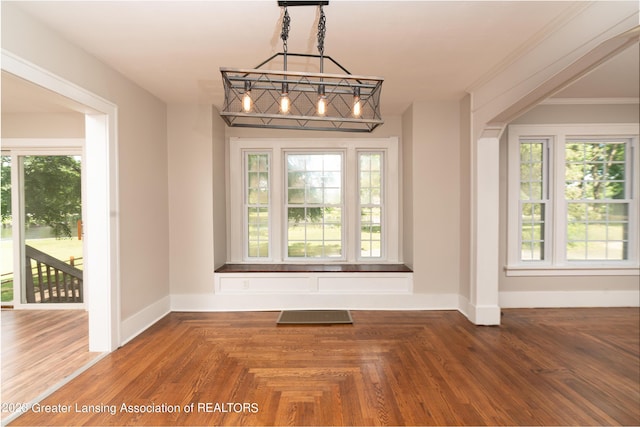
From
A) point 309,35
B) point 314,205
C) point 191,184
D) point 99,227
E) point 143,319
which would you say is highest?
point 309,35

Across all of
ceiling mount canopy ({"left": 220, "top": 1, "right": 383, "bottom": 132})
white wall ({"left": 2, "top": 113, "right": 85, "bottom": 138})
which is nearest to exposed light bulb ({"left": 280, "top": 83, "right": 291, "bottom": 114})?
ceiling mount canopy ({"left": 220, "top": 1, "right": 383, "bottom": 132})

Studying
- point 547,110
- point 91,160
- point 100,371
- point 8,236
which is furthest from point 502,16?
point 8,236

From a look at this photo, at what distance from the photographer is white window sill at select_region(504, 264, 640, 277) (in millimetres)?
4320

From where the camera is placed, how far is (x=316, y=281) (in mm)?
4352

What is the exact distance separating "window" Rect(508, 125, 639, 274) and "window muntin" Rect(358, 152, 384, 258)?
1736mm

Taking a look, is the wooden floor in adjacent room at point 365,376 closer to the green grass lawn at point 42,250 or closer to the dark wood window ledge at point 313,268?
the dark wood window ledge at point 313,268

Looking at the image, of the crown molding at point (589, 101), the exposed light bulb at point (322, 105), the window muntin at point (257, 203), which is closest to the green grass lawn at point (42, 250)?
the window muntin at point (257, 203)

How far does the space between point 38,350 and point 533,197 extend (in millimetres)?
5883

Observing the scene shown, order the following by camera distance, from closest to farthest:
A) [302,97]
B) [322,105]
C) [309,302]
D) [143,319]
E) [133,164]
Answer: [322,105] < [302,97] < [133,164] < [143,319] < [309,302]

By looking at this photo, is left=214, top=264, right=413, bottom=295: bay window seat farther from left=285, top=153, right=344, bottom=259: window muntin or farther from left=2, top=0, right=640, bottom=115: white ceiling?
left=2, top=0, right=640, bottom=115: white ceiling

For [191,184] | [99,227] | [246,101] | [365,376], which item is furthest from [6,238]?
[365,376]

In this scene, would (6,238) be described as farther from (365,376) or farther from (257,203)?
(365,376)

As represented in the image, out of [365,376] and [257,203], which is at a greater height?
[257,203]

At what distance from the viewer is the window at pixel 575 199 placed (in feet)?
14.2
